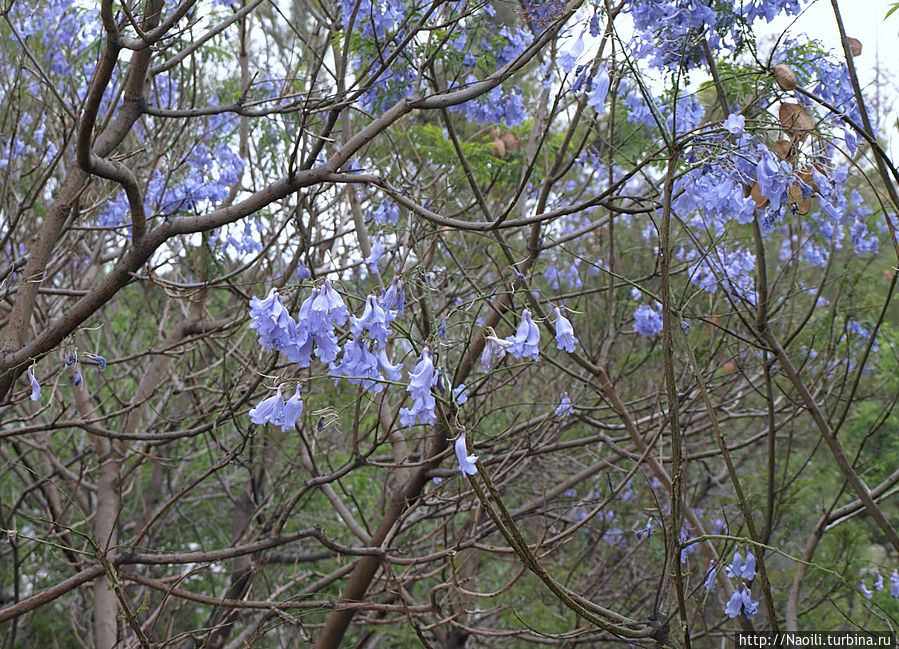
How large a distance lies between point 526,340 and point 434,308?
2732mm

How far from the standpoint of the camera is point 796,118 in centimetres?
214

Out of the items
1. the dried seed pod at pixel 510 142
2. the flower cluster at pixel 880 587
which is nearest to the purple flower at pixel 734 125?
the dried seed pod at pixel 510 142

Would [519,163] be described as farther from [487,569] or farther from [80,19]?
[487,569]

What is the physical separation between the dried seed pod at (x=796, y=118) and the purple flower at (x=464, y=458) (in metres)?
1.36

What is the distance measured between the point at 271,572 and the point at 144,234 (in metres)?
4.79

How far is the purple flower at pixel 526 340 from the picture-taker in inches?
75.2

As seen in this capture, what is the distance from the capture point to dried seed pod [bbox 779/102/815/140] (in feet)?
7.12

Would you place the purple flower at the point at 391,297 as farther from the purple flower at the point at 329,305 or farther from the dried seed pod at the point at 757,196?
the dried seed pod at the point at 757,196

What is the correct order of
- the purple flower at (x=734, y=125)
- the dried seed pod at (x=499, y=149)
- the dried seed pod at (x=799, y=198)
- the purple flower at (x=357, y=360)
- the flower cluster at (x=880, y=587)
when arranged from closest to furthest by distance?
the purple flower at (x=734, y=125) → the purple flower at (x=357, y=360) → the dried seed pod at (x=799, y=198) → the dried seed pod at (x=499, y=149) → the flower cluster at (x=880, y=587)

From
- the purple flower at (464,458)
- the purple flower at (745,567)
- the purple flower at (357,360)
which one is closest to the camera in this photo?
the purple flower at (464,458)

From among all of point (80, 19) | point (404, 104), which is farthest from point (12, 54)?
point (404, 104)

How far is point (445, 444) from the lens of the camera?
3547 millimetres

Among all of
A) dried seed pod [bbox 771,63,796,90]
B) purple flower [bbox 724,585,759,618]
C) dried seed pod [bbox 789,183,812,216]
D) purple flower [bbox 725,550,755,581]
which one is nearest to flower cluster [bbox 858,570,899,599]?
purple flower [bbox 724,585,759,618]

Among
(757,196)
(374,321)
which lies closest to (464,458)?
(374,321)
